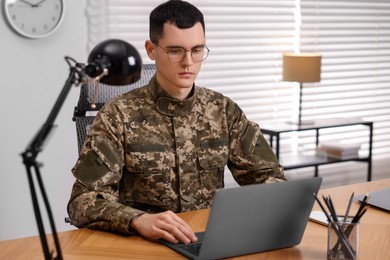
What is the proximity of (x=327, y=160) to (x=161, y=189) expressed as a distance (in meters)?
2.08

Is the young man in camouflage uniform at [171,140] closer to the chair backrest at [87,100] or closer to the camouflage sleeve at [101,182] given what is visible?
the camouflage sleeve at [101,182]

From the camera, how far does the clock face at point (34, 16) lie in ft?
9.30

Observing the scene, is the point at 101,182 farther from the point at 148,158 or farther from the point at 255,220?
the point at 255,220

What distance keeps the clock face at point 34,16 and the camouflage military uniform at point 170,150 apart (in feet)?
4.06

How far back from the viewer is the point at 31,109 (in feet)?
9.80

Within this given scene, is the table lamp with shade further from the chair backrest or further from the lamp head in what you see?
the lamp head

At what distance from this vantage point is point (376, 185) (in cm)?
200

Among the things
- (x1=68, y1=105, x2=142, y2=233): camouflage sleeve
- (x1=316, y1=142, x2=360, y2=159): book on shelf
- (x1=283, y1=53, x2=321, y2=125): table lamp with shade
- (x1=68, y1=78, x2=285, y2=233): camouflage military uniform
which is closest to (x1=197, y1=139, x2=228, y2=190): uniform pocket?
(x1=68, y1=78, x2=285, y2=233): camouflage military uniform

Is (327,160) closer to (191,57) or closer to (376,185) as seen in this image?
(376,185)

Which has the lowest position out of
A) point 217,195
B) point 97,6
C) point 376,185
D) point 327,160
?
point 327,160

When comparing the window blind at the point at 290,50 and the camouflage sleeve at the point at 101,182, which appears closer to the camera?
the camouflage sleeve at the point at 101,182

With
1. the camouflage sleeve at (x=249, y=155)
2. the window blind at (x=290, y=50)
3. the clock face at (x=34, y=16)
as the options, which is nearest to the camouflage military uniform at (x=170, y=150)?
the camouflage sleeve at (x=249, y=155)

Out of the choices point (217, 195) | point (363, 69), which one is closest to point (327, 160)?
point (363, 69)

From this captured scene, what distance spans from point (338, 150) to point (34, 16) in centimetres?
200
